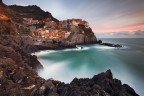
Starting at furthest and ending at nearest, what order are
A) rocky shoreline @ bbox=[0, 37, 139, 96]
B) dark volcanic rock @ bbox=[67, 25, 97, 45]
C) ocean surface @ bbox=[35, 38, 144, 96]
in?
dark volcanic rock @ bbox=[67, 25, 97, 45]
ocean surface @ bbox=[35, 38, 144, 96]
rocky shoreline @ bbox=[0, 37, 139, 96]

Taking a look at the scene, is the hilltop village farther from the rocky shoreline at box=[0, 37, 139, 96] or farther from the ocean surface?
the rocky shoreline at box=[0, 37, 139, 96]

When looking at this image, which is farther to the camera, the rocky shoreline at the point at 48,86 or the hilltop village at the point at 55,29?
the hilltop village at the point at 55,29

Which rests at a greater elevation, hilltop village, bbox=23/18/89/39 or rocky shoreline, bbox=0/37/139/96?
hilltop village, bbox=23/18/89/39

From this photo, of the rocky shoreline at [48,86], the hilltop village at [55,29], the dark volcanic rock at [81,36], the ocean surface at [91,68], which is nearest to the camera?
the rocky shoreline at [48,86]

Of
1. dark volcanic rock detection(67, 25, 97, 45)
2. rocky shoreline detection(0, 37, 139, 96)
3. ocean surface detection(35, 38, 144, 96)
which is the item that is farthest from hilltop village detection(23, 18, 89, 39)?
rocky shoreline detection(0, 37, 139, 96)

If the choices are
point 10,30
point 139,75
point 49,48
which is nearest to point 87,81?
point 139,75

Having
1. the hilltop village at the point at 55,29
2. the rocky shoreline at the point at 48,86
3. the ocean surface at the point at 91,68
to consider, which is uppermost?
the hilltop village at the point at 55,29

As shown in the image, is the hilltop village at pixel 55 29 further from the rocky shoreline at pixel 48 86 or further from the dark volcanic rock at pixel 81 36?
the rocky shoreline at pixel 48 86

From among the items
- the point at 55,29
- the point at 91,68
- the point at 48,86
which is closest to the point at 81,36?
the point at 55,29

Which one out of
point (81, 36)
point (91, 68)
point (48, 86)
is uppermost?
point (48, 86)

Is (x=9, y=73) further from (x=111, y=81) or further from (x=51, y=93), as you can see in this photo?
(x=111, y=81)

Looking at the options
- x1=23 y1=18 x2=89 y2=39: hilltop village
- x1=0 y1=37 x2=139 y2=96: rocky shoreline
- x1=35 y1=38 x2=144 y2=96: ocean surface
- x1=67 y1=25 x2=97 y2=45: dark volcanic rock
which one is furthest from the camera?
x1=67 y1=25 x2=97 y2=45: dark volcanic rock

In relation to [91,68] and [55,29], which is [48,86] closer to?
[91,68]

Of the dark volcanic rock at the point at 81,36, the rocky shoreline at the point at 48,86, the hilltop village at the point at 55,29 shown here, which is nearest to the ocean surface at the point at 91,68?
the rocky shoreline at the point at 48,86
